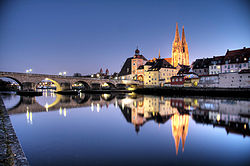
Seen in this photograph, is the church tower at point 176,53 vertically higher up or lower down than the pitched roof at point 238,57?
higher up

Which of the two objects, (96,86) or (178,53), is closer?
(96,86)

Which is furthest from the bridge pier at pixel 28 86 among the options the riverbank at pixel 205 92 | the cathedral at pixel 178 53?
the cathedral at pixel 178 53

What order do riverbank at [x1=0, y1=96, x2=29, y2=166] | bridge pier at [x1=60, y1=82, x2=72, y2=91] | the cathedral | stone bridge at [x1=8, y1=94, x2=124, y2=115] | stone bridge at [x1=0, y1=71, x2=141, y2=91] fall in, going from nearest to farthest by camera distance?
riverbank at [x1=0, y1=96, x2=29, y2=166] → stone bridge at [x1=8, y1=94, x2=124, y2=115] → stone bridge at [x1=0, y1=71, x2=141, y2=91] → bridge pier at [x1=60, y1=82, x2=72, y2=91] → the cathedral

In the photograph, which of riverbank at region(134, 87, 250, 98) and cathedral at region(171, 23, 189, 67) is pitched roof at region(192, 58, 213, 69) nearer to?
riverbank at region(134, 87, 250, 98)

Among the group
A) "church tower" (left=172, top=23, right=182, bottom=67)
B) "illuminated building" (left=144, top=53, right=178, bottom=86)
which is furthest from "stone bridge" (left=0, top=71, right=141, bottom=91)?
"church tower" (left=172, top=23, right=182, bottom=67)

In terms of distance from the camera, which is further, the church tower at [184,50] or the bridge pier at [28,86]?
the church tower at [184,50]

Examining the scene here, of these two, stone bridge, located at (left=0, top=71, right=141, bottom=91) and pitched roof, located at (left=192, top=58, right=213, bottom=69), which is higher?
pitched roof, located at (left=192, top=58, right=213, bottom=69)

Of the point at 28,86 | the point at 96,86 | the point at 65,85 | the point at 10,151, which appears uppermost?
the point at 65,85

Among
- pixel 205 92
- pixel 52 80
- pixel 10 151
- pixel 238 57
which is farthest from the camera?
pixel 52 80

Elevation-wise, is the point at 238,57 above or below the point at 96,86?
above

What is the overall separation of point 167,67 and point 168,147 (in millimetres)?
69197

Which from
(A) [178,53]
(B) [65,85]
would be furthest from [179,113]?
(A) [178,53]

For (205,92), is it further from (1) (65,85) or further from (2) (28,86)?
(2) (28,86)

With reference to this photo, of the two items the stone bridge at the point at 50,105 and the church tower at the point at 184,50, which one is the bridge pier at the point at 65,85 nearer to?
the stone bridge at the point at 50,105
